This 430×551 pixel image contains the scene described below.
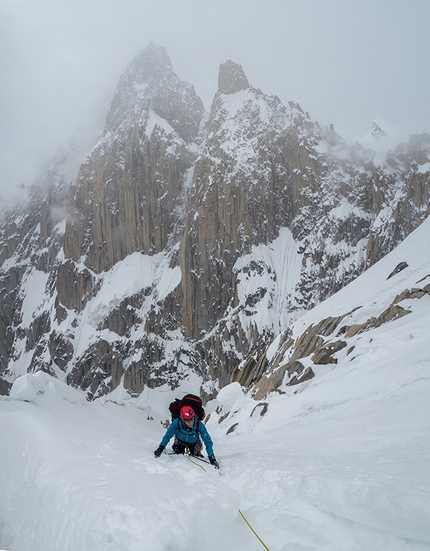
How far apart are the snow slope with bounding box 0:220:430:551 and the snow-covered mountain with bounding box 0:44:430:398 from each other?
60.3m

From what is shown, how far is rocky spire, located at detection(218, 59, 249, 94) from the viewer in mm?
101188

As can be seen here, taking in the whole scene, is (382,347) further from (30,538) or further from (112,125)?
(112,125)

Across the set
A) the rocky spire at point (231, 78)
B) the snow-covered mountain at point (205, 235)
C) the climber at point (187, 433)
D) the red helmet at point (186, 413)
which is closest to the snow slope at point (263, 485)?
the climber at point (187, 433)

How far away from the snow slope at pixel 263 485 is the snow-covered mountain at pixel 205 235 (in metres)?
60.3

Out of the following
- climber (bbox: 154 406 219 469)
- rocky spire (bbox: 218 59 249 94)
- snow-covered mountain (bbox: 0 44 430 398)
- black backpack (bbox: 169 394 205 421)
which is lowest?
climber (bbox: 154 406 219 469)

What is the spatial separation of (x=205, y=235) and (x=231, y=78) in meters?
53.3

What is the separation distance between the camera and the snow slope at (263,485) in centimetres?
329

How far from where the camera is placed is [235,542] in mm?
3494

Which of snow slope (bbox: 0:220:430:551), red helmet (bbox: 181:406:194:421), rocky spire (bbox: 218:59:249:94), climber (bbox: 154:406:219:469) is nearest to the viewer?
snow slope (bbox: 0:220:430:551)

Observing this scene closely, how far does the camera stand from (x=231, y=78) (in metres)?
102

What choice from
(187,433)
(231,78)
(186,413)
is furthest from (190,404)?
(231,78)

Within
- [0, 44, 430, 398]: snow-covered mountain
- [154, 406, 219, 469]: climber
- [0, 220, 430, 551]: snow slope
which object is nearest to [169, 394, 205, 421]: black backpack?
[154, 406, 219, 469]: climber

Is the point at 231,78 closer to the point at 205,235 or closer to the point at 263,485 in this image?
the point at 205,235

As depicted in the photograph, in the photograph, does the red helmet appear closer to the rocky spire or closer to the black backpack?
the black backpack
